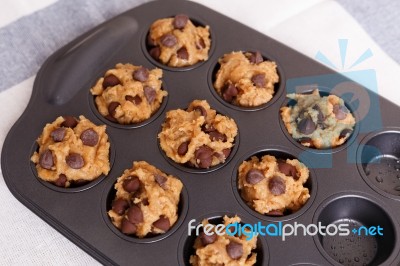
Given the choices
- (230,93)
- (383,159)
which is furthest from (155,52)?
(383,159)

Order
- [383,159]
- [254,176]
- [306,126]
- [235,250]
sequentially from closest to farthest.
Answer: [235,250] < [254,176] < [306,126] < [383,159]

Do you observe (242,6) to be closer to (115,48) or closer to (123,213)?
(115,48)

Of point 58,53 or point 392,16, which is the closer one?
point 58,53

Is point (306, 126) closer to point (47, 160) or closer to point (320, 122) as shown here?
point (320, 122)

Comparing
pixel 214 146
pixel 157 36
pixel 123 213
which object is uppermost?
pixel 157 36

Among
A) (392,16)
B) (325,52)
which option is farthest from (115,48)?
(392,16)

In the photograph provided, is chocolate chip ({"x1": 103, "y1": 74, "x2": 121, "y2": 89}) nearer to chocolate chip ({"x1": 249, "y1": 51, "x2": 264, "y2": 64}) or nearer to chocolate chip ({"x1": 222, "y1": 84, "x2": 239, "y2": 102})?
chocolate chip ({"x1": 222, "y1": 84, "x2": 239, "y2": 102})

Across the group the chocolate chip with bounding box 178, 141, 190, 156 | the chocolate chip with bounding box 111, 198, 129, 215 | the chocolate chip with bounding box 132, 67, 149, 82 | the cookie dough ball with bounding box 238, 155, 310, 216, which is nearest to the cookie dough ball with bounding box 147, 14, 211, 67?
the chocolate chip with bounding box 132, 67, 149, 82
